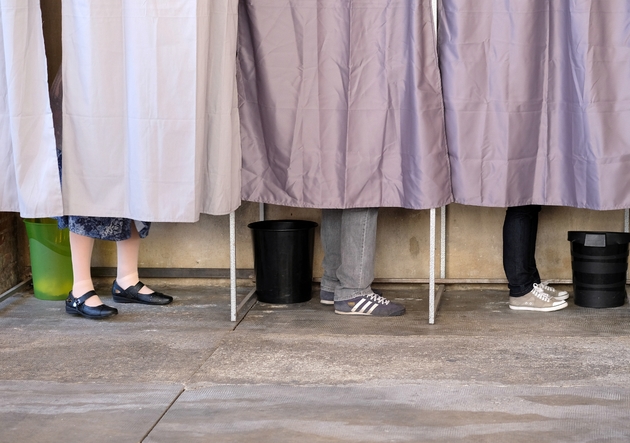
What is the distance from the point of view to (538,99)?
3.26m

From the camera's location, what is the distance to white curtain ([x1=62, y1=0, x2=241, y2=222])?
3.08 meters

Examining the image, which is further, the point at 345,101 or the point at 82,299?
the point at 82,299

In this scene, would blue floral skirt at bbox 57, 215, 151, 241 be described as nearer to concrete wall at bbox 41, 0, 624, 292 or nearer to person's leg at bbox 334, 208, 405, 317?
concrete wall at bbox 41, 0, 624, 292

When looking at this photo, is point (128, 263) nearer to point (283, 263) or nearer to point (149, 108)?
point (283, 263)

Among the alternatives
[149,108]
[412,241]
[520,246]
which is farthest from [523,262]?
[149,108]

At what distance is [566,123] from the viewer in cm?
327

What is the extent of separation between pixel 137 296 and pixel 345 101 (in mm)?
1292

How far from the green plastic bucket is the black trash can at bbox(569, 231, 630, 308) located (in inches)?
89.5

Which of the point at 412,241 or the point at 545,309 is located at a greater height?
the point at 412,241

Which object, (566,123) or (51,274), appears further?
(51,274)

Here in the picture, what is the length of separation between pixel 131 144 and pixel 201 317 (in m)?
0.80

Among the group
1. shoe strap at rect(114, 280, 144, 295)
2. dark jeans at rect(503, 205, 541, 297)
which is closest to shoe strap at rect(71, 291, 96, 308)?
shoe strap at rect(114, 280, 144, 295)

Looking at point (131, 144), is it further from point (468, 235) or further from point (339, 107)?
point (468, 235)

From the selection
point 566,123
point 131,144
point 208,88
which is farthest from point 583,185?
point 131,144
